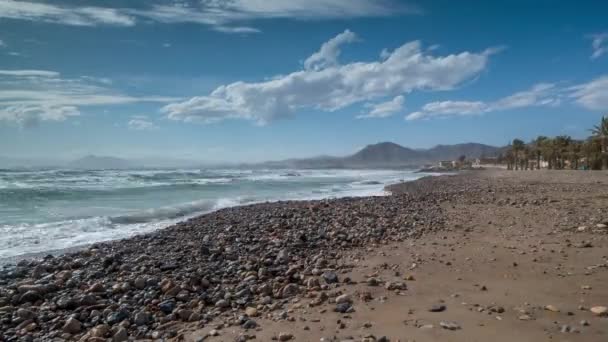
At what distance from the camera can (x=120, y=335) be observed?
13.3 feet

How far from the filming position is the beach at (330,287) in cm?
392

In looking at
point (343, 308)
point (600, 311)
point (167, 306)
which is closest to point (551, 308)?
point (600, 311)

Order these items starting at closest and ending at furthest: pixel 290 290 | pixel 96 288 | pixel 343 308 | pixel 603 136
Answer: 1. pixel 343 308
2. pixel 290 290
3. pixel 96 288
4. pixel 603 136

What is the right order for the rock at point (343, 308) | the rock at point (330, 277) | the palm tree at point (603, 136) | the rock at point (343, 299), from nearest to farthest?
the rock at point (343, 308), the rock at point (343, 299), the rock at point (330, 277), the palm tree at point (603, 136)

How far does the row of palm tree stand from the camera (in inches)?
1857

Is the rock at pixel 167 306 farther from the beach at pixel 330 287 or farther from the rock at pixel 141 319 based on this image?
the rock at pixel 141 319

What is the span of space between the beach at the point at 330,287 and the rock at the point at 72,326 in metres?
0.01

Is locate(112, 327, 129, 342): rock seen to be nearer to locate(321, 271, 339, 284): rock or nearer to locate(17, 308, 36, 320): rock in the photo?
locate(17, 308, 36, 320): rock

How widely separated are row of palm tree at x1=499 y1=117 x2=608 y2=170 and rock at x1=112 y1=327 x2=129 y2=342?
56.6 m

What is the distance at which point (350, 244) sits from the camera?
25.8 ft

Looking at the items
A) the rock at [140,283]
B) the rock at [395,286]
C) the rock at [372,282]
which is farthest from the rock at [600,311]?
the rock at [140,283]

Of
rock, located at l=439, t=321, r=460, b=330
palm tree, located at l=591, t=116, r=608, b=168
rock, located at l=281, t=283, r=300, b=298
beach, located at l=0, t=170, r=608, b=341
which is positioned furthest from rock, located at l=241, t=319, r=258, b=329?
palm tree, located at l=591, t=116, r=608, b=168

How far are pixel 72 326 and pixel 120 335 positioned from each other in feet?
2.63

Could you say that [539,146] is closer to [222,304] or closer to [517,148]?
[517,148]
